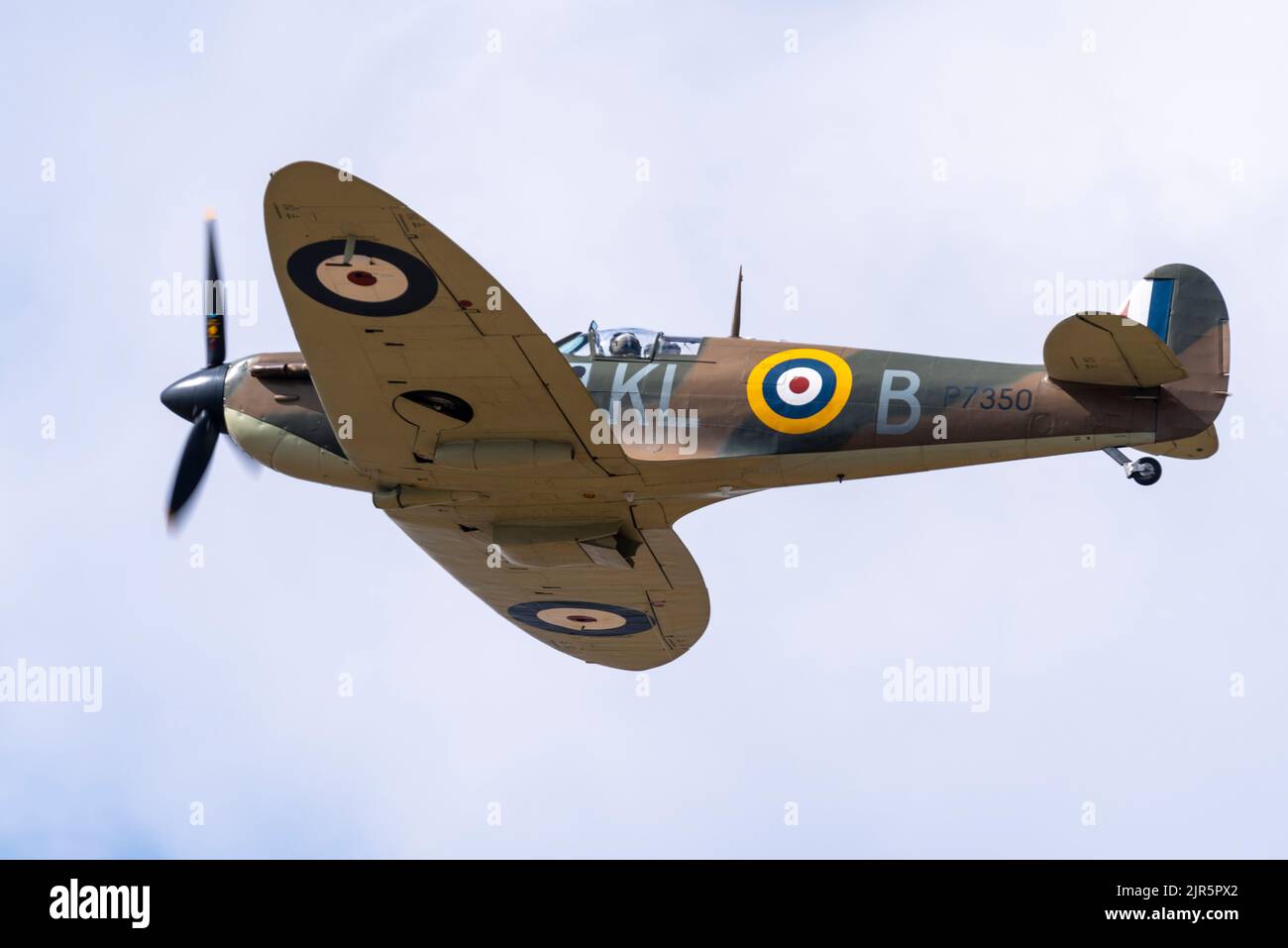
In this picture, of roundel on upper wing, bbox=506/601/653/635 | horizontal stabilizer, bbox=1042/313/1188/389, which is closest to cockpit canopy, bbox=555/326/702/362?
horizontal stabilizer, bbox=1042/313/1188/389

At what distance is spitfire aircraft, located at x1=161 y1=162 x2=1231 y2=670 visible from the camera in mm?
14867

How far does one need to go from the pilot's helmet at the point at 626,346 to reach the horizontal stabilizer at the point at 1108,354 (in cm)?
351

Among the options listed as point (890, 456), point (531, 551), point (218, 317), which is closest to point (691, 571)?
point (531, 551)

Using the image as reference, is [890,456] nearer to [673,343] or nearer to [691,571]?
[673,343]

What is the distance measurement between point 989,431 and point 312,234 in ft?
18.5

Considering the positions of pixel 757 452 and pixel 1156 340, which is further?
pixel 757 452

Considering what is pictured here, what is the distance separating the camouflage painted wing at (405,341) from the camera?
566 inches

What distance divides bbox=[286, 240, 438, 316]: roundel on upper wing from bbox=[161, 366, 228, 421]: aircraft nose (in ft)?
10.3

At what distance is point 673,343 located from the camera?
16594mm

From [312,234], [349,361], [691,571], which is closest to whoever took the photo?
[312,234]

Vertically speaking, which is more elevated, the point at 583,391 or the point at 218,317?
the point at 218,317

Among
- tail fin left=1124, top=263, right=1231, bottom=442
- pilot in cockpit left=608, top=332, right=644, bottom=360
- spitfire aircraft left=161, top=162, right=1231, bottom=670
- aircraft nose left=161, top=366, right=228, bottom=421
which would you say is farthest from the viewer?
aircraft nose left=161, top=366, right=228, bottom=421

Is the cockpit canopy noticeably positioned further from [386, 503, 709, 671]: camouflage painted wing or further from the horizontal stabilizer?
the horizontal stabilizer

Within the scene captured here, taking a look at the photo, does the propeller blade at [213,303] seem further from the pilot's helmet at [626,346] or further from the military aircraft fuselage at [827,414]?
the pilot's helmet at [626,346]
